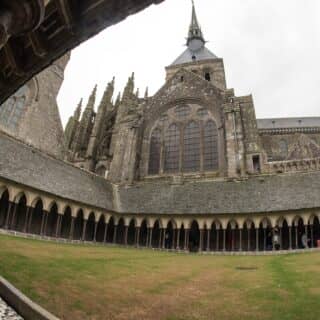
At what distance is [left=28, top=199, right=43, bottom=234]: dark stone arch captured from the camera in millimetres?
22925

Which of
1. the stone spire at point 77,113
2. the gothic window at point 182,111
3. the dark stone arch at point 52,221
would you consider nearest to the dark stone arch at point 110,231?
the dark stone arch at point 52,221

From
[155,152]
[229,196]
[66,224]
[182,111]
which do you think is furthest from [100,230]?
[182,111]

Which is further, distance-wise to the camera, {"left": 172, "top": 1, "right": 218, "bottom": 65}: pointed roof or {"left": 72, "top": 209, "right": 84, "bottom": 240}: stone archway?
{"left": 172, "top": 1, "right": 218, "bottom": 65}: pointed roof

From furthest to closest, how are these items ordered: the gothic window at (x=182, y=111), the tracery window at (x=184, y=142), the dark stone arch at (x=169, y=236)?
the gothic window at (x=182, y=111) → the tracery window at (x=184, y=142) → the dark stone arch at (x=169, y=236)

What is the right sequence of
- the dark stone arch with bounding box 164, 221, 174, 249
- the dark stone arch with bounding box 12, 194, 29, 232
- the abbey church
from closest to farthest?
the dark stone arch with bounding box 12, 194, 29, 232 → the abbey church → the dark stone arch with bounding box 164, 221, 174, 249

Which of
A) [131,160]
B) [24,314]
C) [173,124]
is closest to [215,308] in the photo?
[24,314]

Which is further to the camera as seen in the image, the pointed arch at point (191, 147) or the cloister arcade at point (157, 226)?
the pointed arch at point (191, 147)

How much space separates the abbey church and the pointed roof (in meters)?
19.0

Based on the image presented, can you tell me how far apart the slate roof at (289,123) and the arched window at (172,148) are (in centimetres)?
2091

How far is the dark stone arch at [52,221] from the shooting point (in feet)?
78.2

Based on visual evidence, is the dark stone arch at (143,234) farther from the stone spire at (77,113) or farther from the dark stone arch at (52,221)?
the stone spire at (77,113)

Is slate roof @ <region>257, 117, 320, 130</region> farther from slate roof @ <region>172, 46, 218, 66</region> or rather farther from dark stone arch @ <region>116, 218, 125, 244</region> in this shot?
dark stone arch @ <region>116, 218, 125, 244</region>

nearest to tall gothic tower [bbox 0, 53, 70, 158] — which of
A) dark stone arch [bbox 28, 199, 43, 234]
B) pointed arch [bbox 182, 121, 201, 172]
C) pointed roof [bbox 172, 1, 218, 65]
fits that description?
dark stone arch [bbox 28, 199, 43, 234]

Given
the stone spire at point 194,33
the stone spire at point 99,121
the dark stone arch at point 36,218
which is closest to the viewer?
the dark stone arch at point 36,218
